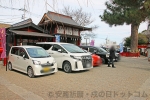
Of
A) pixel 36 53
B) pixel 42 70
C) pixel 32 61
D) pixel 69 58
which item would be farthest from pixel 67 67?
pixel 32 61

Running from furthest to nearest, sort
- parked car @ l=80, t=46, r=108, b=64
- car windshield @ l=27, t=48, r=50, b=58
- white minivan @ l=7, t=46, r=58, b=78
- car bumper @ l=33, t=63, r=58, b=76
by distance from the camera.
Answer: parked car @ l=80, t=46, r=108, b=64 → car windshield @ l=27, t=48, r=50, b=58 → white minivan @ l=7, t=46, r=58, b=78 → car bumper @ l=33, t=63, r=58, b=76

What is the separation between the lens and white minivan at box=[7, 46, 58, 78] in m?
7.12

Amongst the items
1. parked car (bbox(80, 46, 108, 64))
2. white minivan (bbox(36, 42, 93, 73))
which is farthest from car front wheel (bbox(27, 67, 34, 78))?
parked car (bbox(80, 46, 108, 64))

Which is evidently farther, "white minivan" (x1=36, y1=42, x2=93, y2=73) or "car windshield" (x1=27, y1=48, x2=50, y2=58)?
"white minivan" (x1=36, y1=42, x2=93, y2=73)

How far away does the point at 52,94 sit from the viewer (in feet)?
15.6

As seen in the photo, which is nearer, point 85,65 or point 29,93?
point 29,93

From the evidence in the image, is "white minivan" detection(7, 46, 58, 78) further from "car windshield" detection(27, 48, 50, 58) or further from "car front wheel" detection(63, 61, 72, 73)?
"car front wheel" detection(63, 61, 72, 73)

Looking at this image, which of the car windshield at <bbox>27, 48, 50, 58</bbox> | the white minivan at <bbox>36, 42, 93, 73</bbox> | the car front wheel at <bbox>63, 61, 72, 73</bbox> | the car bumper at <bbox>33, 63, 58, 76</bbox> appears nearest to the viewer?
the car bumper at <bbox>33, 63, 58, 76</bbox>

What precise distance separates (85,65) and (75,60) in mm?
808

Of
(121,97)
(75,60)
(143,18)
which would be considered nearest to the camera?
(121,97)

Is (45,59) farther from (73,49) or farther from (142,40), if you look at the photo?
(142,40)

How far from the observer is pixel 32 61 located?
7.16 meters

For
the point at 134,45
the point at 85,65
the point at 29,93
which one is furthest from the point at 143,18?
the point at 134,45

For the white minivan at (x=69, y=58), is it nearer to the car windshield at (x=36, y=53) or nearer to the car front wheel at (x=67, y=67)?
the car front wheel at (x=67, y=67)
